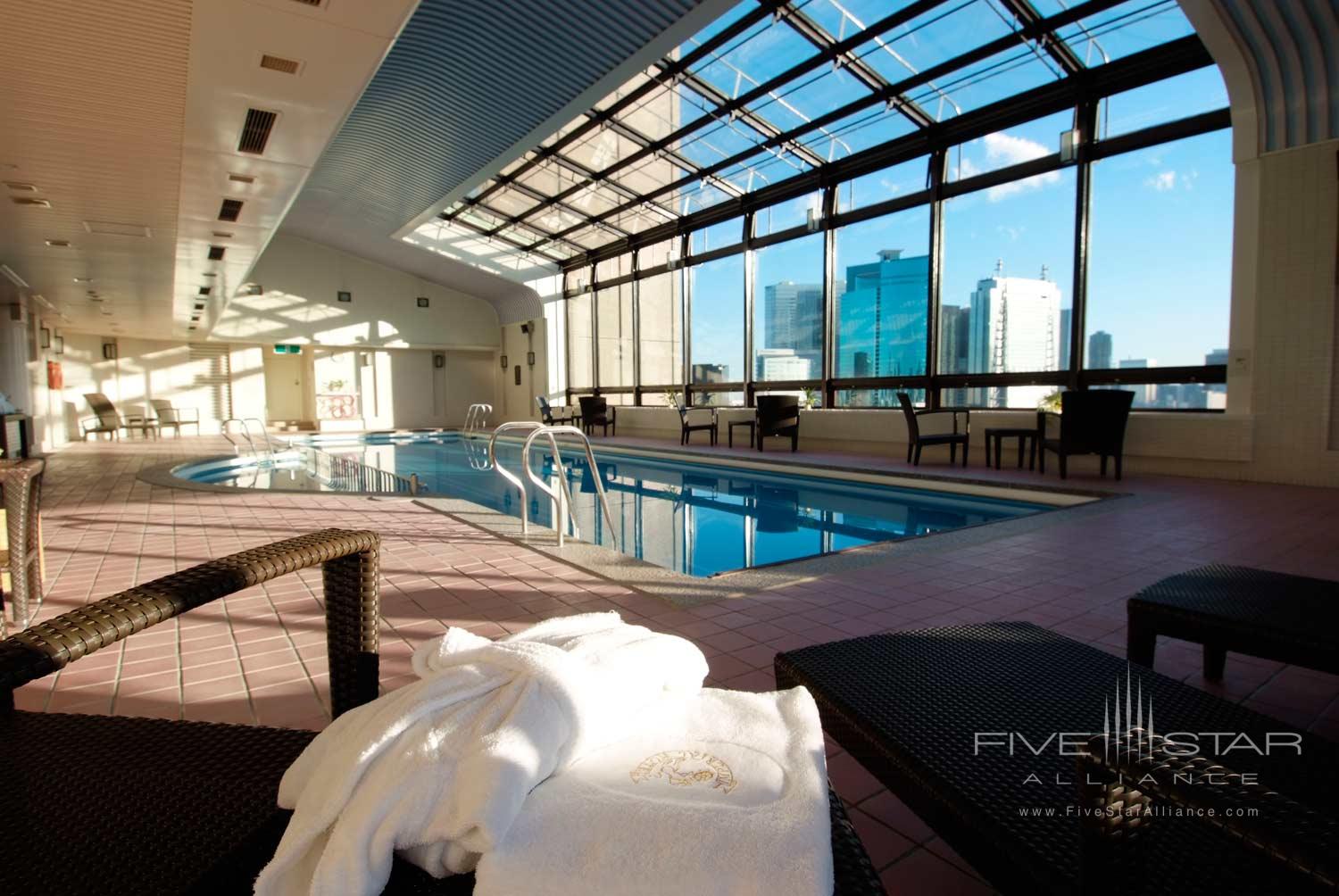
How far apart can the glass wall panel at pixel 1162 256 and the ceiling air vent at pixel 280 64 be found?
7084 mm

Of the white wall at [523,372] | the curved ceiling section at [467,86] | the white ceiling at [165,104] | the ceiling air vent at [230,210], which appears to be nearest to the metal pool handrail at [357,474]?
the ceiling air vent at [230,210]

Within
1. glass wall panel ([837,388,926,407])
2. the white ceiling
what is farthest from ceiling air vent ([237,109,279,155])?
glass wall panel ([837,388,926,407])

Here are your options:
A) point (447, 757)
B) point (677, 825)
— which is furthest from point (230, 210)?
point (677, 825)

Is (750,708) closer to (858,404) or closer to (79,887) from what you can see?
(79,887)

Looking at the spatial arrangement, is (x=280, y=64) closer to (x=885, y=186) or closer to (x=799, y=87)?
(x=799, y=87)

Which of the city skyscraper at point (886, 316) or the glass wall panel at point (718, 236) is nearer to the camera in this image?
the city skyscraper at point (886, 316)

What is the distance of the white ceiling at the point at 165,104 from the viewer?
10.0 feet

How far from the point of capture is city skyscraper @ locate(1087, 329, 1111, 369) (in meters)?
6.96

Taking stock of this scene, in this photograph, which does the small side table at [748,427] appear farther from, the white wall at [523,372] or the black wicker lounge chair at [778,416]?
the white wall at [523,372]

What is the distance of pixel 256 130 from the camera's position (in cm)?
432

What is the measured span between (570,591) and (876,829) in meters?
1.77

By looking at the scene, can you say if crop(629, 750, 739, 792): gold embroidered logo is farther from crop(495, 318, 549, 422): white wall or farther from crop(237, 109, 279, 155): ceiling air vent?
crop(495, 318, 549, 422): white wall

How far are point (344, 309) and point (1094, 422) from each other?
Result: 15757mm

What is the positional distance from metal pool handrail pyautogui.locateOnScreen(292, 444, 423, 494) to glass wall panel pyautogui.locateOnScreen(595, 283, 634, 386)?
5669 mm
